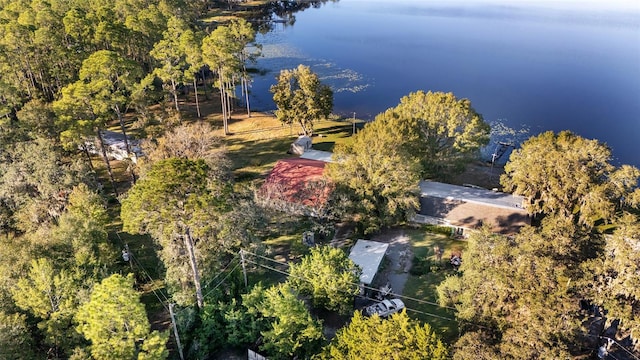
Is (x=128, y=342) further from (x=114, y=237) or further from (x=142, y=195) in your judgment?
(x=114, y=237)

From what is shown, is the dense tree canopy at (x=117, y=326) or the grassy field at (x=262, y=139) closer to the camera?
the dense tree canopy at (x=117, y=326)

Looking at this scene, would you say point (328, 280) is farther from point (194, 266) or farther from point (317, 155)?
point (317, 155)

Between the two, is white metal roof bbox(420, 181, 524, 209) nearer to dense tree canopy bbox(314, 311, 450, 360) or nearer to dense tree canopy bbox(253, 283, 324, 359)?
dense tree canopy bbox(314, 311, 450, 360)

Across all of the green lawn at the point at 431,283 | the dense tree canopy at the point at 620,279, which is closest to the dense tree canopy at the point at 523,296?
the dense tree canopy at the point at 620,279

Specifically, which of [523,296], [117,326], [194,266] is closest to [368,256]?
[523,296]

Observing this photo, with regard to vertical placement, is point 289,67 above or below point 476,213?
above

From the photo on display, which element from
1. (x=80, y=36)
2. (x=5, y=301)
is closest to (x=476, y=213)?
(x=5, y=301)

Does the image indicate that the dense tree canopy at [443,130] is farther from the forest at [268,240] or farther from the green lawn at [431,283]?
the green lawn at [431,283]
